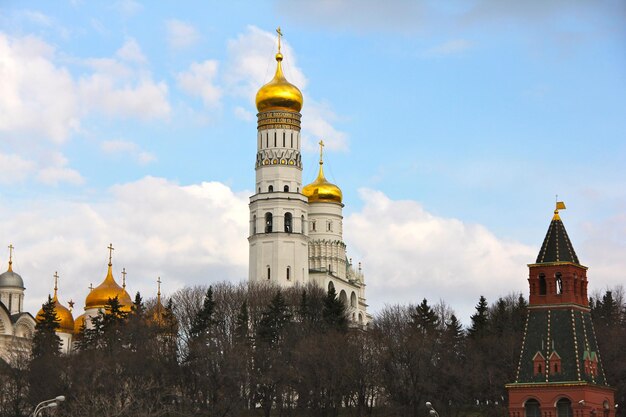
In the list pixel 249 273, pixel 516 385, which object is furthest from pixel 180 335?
pixel 516 385

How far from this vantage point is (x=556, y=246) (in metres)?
83.9

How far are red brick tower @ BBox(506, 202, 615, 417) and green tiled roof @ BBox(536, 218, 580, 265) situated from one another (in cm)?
5

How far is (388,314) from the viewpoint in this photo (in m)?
109

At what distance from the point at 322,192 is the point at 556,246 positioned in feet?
153

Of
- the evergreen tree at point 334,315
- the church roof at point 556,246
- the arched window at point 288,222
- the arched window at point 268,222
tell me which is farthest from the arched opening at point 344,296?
the church roof at point 556,246

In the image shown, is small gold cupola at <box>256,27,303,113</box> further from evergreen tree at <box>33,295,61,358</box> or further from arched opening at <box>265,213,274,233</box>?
evergreen tree at <box>33,295,61,358</box>

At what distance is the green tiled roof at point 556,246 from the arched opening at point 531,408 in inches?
302

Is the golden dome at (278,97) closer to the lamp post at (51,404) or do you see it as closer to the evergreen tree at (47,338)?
the evergreen tree at (47,338)

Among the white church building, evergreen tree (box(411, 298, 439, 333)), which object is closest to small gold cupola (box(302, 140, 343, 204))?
the white church building

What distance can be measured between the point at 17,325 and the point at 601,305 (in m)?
44.3

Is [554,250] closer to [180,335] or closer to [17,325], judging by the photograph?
[180,335]

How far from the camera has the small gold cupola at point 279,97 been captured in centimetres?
12050

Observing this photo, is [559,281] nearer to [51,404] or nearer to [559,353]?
[559,353]

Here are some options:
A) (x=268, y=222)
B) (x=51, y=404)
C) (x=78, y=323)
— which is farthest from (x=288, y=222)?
(x=51, y=404)
